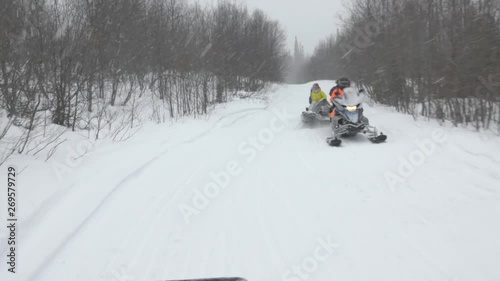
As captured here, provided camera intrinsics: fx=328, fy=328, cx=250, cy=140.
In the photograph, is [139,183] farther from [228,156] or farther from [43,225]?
[228,156]

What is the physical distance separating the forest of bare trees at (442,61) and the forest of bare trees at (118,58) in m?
8.52

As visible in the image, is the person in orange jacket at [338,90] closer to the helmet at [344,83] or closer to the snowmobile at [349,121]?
the helmet at [344,83]

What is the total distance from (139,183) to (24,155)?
2.05m

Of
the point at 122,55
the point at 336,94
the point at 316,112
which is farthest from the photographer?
the point at 122,55

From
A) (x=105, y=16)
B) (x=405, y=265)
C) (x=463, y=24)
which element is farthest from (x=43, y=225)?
(x=105, y=16)

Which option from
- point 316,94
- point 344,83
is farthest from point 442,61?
point 316,94

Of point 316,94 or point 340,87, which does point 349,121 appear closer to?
point 340,87

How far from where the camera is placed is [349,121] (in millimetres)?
8562

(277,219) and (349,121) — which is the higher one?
(349,121)

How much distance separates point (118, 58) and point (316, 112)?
977 centimetres

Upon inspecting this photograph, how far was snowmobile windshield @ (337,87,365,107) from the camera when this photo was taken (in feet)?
28.9

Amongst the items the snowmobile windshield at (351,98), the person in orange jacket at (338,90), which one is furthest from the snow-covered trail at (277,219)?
the person in orange jacket at (338,90)

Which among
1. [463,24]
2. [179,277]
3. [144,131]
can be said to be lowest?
[179,277]

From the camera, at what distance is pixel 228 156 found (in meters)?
7.64
